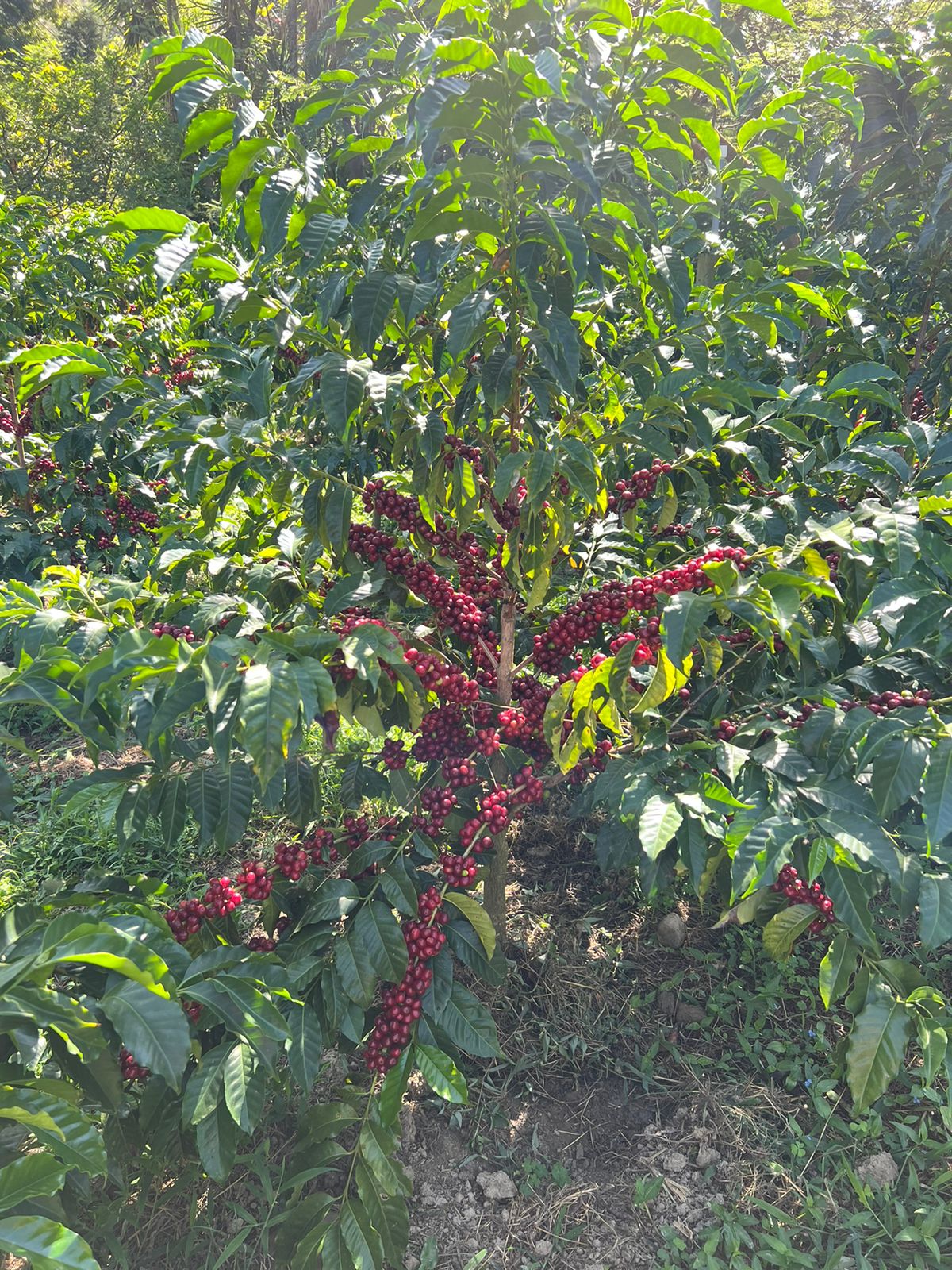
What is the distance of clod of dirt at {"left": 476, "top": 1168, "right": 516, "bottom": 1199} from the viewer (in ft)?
6.19

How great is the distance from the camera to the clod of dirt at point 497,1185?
6.19 ft

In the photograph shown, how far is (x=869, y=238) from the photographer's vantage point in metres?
2.94

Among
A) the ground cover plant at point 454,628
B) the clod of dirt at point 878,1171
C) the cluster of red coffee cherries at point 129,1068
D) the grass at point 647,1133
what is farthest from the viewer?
the clod of dirt at point 878,1171

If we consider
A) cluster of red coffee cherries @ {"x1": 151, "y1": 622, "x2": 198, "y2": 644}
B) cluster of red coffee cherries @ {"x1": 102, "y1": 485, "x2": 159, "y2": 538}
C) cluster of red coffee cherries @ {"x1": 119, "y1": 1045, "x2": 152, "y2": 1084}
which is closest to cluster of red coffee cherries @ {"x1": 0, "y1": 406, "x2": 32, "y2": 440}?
cluster of red coffee cherries @ {"x1": 102, "y1": 485, "x2": 159, "y2": 538}

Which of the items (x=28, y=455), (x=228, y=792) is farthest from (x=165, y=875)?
(x=28, y=455)

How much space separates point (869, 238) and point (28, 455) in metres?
4.18

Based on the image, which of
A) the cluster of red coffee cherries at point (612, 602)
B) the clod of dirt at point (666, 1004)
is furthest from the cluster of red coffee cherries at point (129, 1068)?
the clod of dirt at point (666, 1004)

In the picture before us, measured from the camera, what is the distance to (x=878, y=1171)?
6.19 feet

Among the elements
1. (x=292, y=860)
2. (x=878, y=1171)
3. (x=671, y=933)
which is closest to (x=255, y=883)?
(x=292, y=860)

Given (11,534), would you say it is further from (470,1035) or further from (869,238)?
(869,238)

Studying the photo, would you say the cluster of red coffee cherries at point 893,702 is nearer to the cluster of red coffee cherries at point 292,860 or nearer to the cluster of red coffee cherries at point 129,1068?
the cluster of red coffee cherries at point 292,860

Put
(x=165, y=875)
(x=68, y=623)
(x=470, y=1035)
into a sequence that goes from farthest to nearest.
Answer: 1. (x=165, y=875)
2. (x=470, y=1035)
3. (x=68, y=623)

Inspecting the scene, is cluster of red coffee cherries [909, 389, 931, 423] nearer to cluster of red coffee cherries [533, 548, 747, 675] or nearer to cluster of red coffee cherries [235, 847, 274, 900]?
cluster of red coffee cherries [533, 548, 747, 675]

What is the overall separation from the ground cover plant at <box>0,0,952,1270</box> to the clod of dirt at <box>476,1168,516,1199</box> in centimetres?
9
